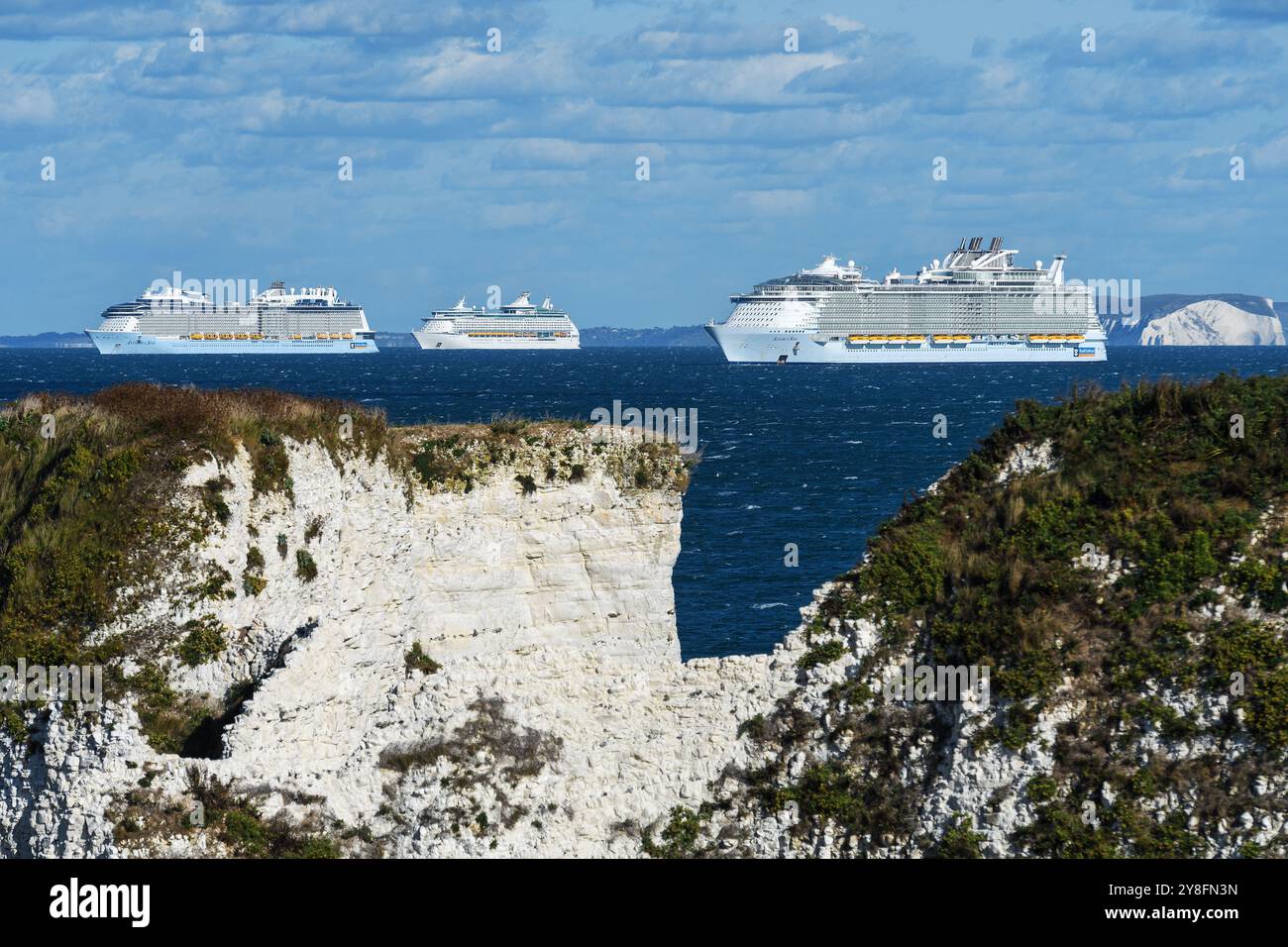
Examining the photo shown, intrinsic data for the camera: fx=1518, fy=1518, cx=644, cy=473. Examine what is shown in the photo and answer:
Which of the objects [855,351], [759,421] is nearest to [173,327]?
[855,351]

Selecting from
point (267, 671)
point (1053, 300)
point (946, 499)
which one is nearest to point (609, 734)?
point (267, 671)

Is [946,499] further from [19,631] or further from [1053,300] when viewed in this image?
[1053,300]

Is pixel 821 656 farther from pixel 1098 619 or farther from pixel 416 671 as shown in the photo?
pixel 416 671

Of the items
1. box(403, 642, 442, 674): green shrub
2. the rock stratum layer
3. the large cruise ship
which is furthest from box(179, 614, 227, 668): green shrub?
the large cruise ship

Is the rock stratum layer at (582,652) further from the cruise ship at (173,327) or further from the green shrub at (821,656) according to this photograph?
the cruise ship at (173,327)

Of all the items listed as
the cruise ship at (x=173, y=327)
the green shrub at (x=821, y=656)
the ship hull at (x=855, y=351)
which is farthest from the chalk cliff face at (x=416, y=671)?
the cruise ship at (x=173, y=327)

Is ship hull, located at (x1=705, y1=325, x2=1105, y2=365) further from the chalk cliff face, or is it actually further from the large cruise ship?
the chalk cliff face
